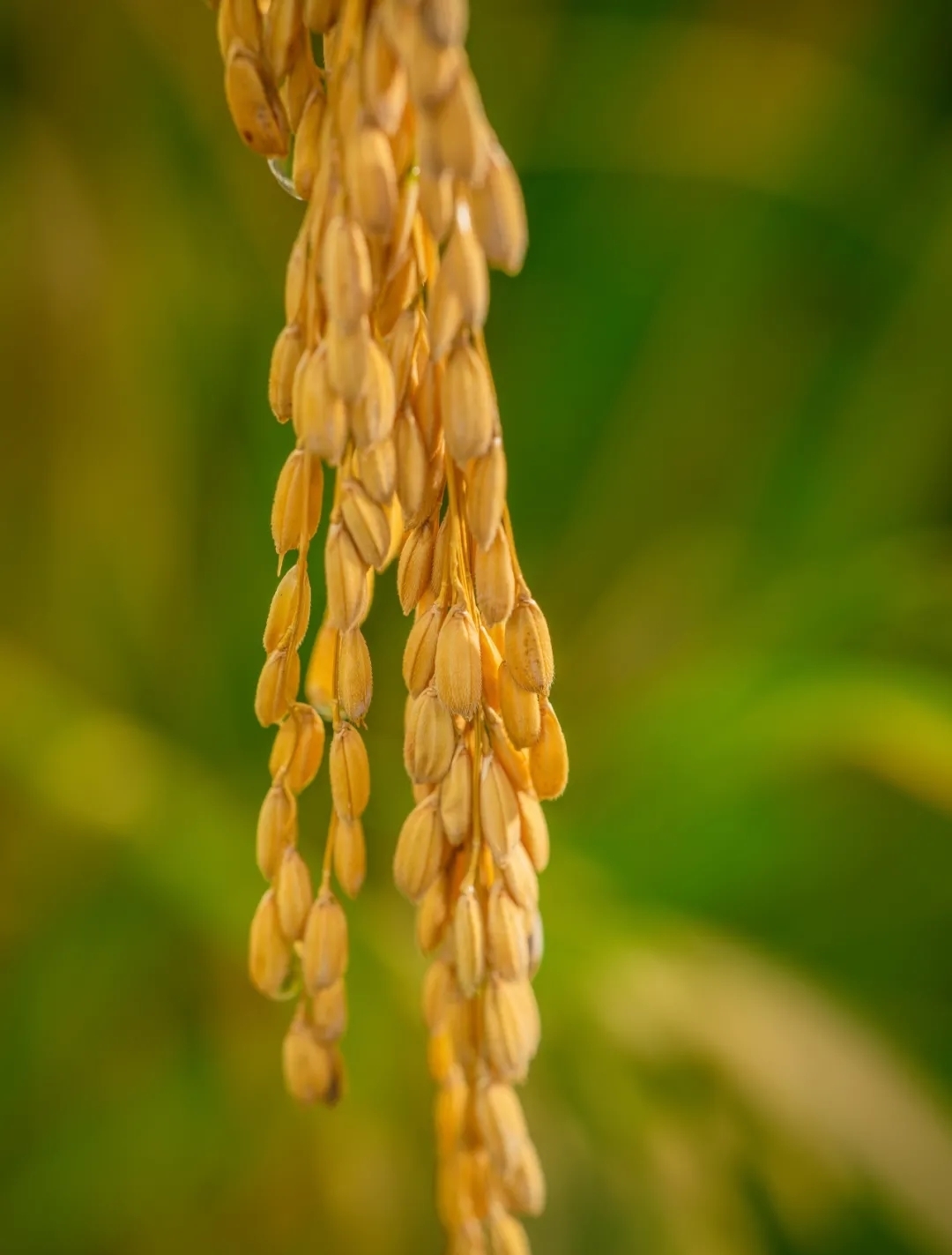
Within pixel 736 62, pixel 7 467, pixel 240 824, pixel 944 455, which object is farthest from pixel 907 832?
pixel 7 467

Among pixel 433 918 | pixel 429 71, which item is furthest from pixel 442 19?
pixel 433 918

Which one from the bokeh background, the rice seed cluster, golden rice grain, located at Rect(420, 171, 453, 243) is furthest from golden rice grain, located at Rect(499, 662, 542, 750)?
the bokeh background

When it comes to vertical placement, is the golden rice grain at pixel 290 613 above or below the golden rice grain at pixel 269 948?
above

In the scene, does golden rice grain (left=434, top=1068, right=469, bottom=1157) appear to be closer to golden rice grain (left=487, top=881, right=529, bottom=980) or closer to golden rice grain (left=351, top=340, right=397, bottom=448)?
golden rice grain (left=487, top=881, right=529, bottom=980)

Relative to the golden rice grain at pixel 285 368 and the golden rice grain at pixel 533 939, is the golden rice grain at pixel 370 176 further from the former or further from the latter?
the golden rice grain at pixel 533 939

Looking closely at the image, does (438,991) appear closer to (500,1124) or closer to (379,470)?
(500,1124)

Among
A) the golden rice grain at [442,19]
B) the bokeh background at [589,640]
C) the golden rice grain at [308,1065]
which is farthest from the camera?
the bokeh background at [589,640]

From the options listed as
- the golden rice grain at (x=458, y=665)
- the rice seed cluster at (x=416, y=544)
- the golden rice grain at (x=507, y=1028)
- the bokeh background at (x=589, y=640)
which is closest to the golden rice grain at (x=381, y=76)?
the rice seed cluster at (x=416, y=544)
